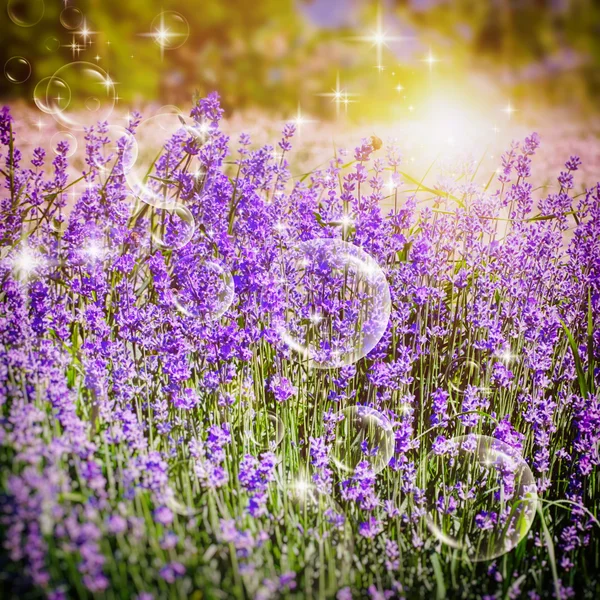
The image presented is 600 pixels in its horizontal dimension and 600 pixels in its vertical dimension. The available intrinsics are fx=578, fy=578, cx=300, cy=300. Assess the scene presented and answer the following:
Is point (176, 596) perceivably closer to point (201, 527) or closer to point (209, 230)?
point (201, 527)

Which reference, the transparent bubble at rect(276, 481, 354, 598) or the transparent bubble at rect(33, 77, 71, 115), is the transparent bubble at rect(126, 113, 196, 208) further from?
the transparent bubble at rect(276, 481, 354, 598)

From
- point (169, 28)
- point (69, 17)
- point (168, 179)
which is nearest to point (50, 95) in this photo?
point (69, 17)

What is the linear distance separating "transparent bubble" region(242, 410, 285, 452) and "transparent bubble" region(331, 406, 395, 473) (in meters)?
0.25

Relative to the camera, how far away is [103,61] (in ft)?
36.7

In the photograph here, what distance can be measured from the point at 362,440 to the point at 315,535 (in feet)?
2.13

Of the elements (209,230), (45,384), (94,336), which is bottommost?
(45,384)

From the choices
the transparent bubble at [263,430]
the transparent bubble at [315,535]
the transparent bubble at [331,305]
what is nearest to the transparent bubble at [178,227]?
the transparent bubble at [331,305]

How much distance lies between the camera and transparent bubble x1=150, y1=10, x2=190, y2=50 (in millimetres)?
4418

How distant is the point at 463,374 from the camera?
2.93 metres

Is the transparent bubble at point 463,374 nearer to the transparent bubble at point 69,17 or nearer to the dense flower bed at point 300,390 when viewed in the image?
the dense flower bed at point 300,390

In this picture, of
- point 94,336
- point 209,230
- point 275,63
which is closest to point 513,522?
point 209,230

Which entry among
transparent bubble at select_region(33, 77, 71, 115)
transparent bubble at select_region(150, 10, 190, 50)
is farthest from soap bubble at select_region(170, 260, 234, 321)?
transparent bubble at select_region(150, 10, 190, 50)

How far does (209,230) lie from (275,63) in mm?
12890

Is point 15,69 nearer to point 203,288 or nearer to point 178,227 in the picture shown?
point 178,227
